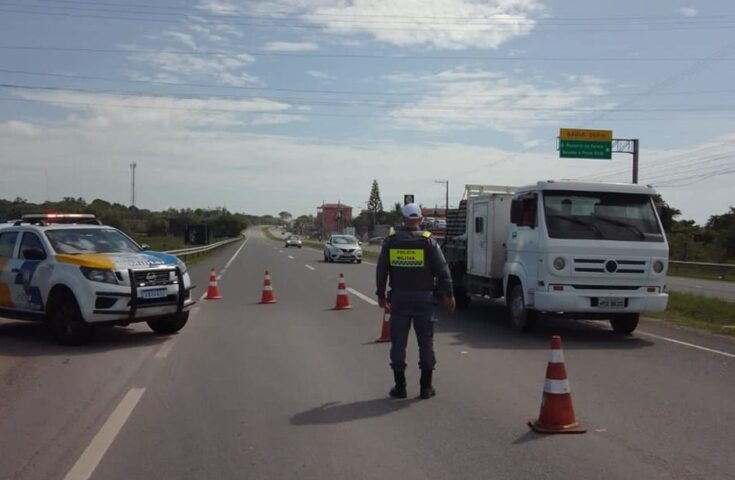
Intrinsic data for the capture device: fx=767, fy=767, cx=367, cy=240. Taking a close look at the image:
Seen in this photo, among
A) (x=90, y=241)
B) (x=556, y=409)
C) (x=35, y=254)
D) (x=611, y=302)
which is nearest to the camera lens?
(x=556, y=409)

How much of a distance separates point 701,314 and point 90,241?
43.1ft

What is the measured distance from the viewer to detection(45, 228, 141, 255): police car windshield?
1178cm

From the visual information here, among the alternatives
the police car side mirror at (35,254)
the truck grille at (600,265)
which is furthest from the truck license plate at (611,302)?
the police car side mirror at (35,254)

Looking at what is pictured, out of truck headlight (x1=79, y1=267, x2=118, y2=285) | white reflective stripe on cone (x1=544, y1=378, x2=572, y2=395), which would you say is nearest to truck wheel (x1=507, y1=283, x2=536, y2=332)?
white reflective stripe on cone (x1=544, y1=378, x2=572, y2=395)

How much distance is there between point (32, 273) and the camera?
11602mm

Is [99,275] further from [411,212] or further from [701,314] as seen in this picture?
[701,314]

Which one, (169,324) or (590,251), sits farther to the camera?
(169,324)

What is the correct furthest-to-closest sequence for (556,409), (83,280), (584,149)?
(584,149) → (83,280) → (556,409)

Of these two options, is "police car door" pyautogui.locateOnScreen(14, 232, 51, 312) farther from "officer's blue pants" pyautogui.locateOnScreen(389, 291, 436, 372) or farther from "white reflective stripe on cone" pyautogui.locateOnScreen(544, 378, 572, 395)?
"white reflective stripe on cone" pyautogui.locateOnScreen(544, 378, 572, 395)

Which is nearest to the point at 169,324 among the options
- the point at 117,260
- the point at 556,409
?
the point at 117,260

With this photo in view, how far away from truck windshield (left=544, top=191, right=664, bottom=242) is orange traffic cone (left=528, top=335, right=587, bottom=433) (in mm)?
5847

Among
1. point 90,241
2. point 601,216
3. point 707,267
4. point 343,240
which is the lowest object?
point 707,267

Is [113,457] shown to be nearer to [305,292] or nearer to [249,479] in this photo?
[249,479]

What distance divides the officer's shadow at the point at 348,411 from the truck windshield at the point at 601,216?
5627mm
